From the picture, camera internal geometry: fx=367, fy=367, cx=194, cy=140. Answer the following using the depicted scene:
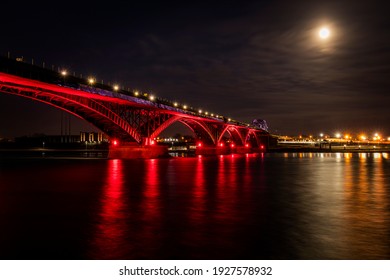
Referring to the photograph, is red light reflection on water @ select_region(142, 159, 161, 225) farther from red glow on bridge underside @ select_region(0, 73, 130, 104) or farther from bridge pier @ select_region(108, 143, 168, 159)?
bridge pier @ select_region(108, 143, 168, 159)

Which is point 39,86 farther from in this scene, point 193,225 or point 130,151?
point 193,225

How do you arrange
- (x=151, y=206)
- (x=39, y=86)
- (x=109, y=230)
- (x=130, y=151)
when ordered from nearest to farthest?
(x=109, y=230), (x=151, y=206), (x=39, y=86), (x=130, y=151)

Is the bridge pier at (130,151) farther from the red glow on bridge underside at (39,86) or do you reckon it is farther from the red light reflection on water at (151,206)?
the red light reflection on water at (151,206)

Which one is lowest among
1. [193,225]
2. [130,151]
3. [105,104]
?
[193,225]

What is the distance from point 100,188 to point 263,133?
16944 centimetres

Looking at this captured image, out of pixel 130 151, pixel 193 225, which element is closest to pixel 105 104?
pixel 130 151

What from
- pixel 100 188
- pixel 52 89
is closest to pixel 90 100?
pixel 52 89

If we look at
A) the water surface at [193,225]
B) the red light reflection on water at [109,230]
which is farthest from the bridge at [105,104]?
the red light reflection on water at [109,230]

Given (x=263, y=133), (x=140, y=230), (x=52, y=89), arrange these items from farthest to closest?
(x=263, y=133), (x=52, y=89), (x=140, y=230)

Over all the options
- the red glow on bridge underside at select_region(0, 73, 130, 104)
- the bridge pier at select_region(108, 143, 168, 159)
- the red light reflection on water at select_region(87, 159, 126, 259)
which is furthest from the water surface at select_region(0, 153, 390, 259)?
the bridge pier at select_region(108, 143, 168, 159)

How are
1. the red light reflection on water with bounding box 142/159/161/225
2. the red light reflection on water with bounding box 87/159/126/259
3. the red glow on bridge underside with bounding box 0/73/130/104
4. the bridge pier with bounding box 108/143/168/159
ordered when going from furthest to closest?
the bridge pier with bounding box 108/143/168/159 → the red glow on bridge underside with bounding box 0/73/130/104 → the red light reflection on water with bounding box 142/159/161/225 → the red light reflection on water with bounding box 87/159/126/259

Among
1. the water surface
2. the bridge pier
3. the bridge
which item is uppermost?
the bridge
